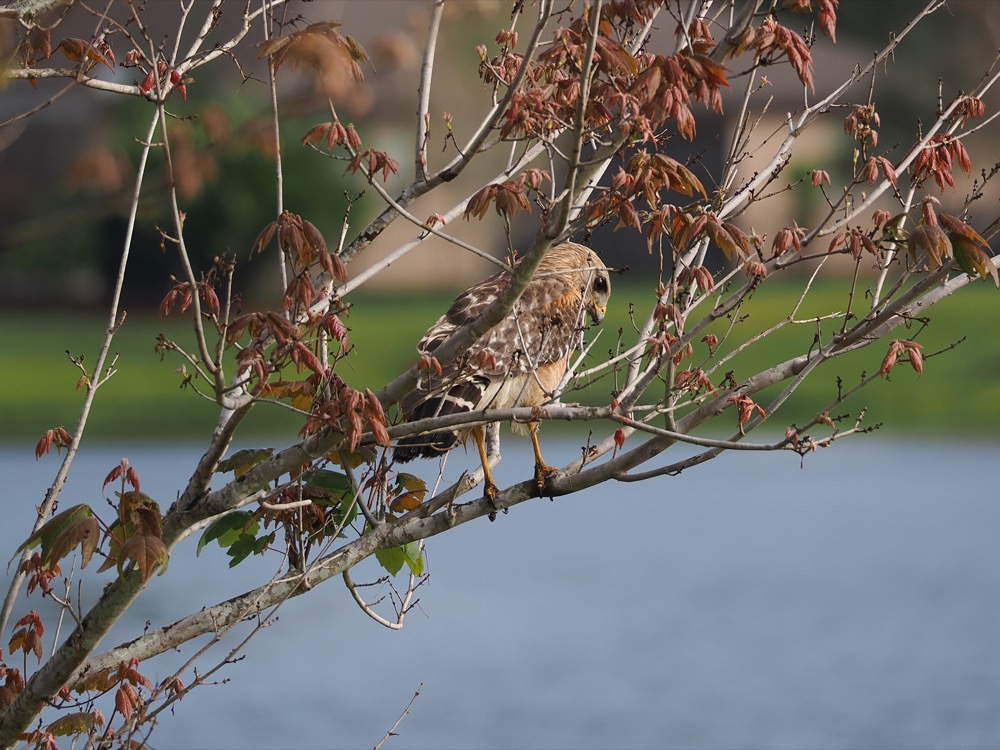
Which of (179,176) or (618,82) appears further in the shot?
(618,82)

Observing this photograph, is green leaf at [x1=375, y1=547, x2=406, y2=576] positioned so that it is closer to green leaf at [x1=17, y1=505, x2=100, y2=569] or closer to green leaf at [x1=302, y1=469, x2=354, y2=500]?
green leaf at [x1=302, y1=469, x2=354, y2=500]

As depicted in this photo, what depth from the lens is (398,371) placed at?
2139 cm

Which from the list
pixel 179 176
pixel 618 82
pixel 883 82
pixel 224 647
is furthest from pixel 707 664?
pixel 883 82

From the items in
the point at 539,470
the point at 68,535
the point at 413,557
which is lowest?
the point at 68,535

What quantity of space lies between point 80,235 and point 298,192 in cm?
425

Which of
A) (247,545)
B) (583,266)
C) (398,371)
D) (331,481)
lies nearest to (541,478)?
(331,481)

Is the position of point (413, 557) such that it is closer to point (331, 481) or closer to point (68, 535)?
point (331, 481)

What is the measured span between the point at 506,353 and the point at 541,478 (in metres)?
0.98

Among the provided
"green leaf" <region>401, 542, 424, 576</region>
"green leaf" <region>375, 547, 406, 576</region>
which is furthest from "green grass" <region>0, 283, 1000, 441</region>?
"green leaf" <region>375, 547, 406, 576</region>

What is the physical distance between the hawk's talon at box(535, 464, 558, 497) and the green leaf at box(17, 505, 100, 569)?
123 centimetres

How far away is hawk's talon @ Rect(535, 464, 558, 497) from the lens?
13.1 feet

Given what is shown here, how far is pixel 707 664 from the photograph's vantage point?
31.7 feet

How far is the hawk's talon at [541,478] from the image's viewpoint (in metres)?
4.00

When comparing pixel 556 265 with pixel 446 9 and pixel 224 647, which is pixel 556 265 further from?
pixel 224 647
